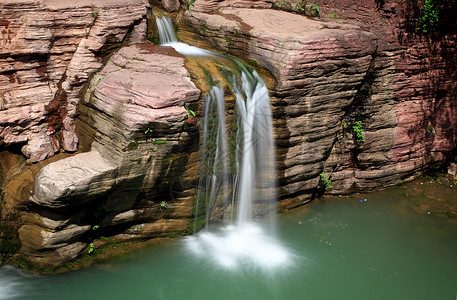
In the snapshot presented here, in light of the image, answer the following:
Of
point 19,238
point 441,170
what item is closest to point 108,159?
point 19,238

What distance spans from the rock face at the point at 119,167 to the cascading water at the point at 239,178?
0.52 metres

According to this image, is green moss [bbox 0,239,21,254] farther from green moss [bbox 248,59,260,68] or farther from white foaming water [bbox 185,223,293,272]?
green moss [bbox 248,59,260,68]

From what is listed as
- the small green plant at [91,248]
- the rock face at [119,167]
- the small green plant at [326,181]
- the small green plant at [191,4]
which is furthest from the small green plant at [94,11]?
the small green plant at [326,181]

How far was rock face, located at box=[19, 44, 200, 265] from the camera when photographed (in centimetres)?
680

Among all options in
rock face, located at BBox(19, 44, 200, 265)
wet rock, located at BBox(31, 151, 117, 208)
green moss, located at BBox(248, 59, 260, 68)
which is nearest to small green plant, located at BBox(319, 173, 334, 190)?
green moss, located at BBox(248, 59, 260, 68)

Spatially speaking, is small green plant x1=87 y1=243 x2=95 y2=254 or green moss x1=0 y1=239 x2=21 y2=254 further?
small green plant x1=87 y1=243 x2=95 y2=254

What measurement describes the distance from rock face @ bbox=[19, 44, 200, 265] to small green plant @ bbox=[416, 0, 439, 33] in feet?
17.6

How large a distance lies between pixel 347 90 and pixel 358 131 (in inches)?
41.4

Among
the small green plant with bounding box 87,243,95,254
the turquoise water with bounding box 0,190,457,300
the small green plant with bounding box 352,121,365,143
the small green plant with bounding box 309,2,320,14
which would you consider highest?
the small green plant with bounding box 309,2,320,14

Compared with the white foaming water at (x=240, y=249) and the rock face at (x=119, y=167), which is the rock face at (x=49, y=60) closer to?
the rock face at (x=119, y=167)

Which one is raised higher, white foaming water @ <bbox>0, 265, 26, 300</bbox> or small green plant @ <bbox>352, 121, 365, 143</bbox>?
small green plant @ <bbox>352, 121, 365, 143</bbox>

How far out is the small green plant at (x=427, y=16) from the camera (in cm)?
938

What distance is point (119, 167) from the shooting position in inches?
275

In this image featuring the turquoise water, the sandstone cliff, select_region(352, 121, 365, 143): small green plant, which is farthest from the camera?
select_region(352, 121, 365, 143): small green plant
